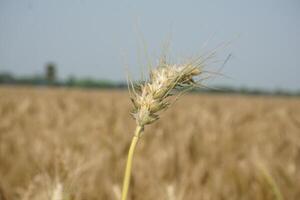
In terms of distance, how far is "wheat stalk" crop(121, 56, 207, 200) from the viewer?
0.39 m

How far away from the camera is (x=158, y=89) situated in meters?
0.40

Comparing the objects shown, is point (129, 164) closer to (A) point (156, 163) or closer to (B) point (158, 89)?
(B) point (158, 89)

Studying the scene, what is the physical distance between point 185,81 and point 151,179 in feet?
3.15

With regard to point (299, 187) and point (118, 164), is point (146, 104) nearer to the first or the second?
point (299, 187)

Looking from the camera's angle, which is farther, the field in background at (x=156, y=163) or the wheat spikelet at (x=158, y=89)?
the field in background at (x=156, y=163)

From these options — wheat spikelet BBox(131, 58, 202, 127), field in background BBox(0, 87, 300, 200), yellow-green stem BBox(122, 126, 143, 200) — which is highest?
wheat spikelet BBox(131, 58, 202, 127)

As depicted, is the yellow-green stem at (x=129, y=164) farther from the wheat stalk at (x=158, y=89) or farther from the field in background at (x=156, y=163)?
the field in background at (x=156, y=163)

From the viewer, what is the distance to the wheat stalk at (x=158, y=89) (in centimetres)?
39

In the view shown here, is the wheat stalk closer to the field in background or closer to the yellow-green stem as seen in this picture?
the yellow-green stem

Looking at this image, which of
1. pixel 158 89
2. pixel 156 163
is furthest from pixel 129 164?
pixel 156 163

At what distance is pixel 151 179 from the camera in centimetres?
134

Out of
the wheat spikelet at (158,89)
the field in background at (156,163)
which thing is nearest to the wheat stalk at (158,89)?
the wheat spikelet at (158,89)

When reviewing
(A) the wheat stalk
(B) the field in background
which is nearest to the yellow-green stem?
(A) the wheat stalk

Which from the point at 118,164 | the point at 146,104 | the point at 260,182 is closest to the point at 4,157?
the point at 118,164
